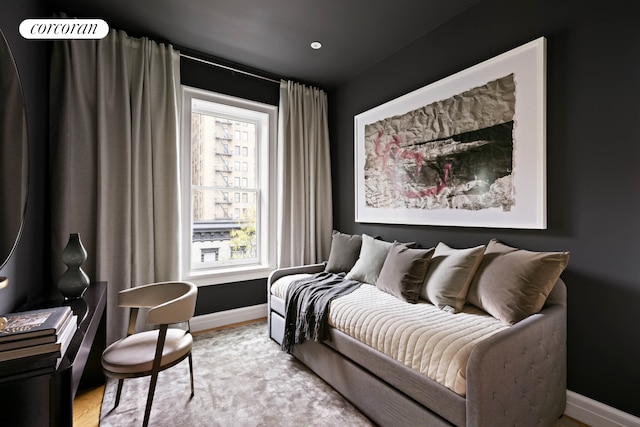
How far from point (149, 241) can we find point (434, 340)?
2478 mm

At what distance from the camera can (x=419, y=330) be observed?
1604 mm

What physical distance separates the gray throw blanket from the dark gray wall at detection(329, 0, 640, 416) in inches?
52.5

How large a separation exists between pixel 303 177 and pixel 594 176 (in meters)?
2.67

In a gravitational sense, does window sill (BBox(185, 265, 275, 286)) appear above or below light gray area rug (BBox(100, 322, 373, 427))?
above

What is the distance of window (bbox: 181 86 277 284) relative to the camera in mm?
3127

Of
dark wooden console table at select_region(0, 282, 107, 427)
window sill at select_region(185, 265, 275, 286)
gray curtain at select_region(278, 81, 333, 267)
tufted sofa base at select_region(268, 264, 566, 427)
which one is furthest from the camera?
gray curtain at select_region(278, 81, 333, 267)

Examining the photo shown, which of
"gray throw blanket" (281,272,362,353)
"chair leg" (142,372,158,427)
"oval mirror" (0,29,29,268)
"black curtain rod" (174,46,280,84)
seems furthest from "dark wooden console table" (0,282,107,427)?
"black curtain rod" (174,46,280,84)

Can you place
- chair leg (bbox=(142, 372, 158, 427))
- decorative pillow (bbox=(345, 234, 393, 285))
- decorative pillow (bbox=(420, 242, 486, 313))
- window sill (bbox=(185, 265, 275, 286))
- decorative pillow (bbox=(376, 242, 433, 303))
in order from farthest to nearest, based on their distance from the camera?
window sill (bbox=(185, 265, 275, 286))
decorative pillow (bbox=(345, 234, 393, 285))
decorative pillow (bbox=(376, 242, 433, 303))
decorative pillow (bbox=(420, 242, 486, 313))
chair leg (bbox=(142, 372, 158, 427))

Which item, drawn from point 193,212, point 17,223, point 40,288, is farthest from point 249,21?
point 40,288

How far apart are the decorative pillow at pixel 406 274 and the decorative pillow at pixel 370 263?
0.77 feet

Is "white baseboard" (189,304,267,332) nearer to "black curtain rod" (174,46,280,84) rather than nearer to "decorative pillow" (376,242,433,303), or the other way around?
"decorative pillow" (376,242,433,303)

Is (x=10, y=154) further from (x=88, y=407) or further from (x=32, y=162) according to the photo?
(x=88, y=407)

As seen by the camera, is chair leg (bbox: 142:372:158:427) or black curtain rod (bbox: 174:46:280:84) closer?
chair leg (bbox: 142:372:158:427)

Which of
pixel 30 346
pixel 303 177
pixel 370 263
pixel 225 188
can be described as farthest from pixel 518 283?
pixel 225 188
